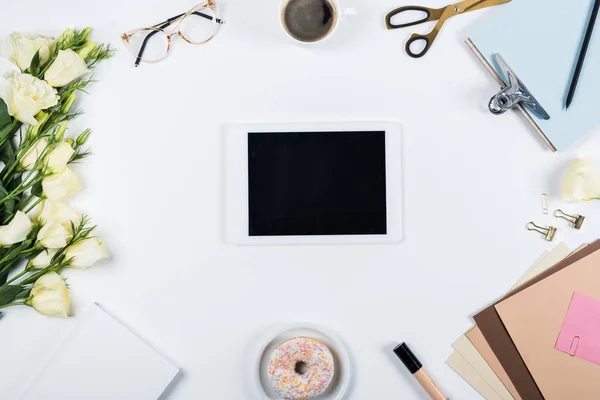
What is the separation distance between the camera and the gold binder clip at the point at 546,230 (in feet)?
2.69

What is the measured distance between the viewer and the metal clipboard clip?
79 cm

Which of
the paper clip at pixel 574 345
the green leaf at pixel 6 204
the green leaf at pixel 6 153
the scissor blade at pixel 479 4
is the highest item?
the scissor blade at pixel 479 4

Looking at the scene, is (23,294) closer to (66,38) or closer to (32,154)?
(32,154)

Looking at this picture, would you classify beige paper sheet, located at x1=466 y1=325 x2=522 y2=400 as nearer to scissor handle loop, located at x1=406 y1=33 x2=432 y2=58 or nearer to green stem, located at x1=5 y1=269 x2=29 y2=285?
scissor handle loop, located at x1=406 y1=33 x2=432 y2=58

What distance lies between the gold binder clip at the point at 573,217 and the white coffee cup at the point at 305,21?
17.9 inches

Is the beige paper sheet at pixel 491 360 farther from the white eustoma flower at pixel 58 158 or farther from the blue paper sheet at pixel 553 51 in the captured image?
the white eustoma flower at pixel 58 158

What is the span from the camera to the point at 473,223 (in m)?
0.83

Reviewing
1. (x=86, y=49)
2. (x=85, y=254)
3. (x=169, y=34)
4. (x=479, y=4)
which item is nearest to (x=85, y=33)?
(x=86, y=49)

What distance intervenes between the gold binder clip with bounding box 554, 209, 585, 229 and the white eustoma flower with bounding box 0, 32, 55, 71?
2.72 ft

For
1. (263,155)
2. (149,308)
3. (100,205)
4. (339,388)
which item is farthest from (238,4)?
(339,388)

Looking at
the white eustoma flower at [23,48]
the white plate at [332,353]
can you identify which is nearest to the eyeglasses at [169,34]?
the white eustoma flower at [23,48]

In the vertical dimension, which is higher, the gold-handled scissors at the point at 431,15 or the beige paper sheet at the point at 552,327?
the gold-handled scissors at the point at 431,15

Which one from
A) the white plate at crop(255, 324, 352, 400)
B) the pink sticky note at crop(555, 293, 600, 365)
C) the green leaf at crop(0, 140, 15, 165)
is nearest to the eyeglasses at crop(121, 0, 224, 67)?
the green leaf at crop(0, 140, 15, 165)

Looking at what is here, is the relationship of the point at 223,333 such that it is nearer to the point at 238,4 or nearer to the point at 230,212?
the point at 230,212
